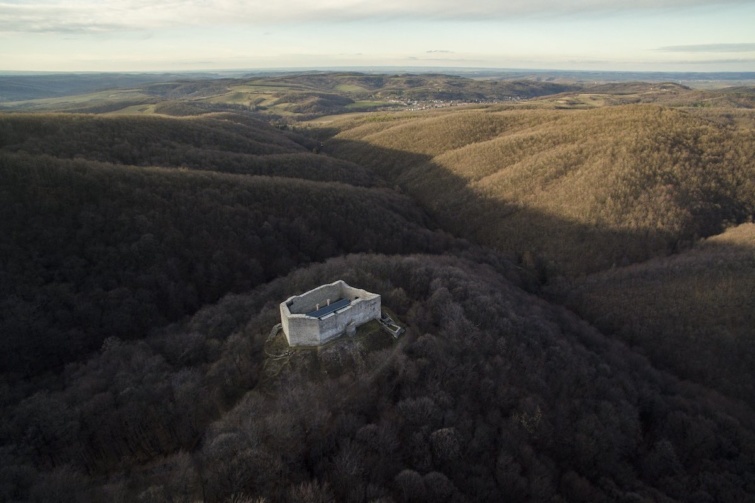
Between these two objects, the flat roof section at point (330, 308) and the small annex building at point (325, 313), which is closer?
the small annex building at point (325, 313)

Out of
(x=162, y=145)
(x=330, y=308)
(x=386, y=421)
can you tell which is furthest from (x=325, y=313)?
(x=162, y=145)

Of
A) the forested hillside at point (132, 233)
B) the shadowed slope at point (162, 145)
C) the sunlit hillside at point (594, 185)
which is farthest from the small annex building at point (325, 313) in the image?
the shadowed slope at point (162, 145)

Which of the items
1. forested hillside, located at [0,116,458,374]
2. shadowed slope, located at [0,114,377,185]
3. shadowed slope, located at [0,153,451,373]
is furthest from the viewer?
shadowed slope, located at [0,114,377,185]

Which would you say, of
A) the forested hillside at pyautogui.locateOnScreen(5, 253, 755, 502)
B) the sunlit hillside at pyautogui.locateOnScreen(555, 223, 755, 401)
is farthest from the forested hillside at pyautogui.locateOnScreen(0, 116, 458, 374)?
the sunlit hillside at pyautogui.locateOnScreen(555, 223, 755, 401)

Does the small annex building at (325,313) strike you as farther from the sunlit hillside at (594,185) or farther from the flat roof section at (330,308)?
the sunlit hillside at (594,185)

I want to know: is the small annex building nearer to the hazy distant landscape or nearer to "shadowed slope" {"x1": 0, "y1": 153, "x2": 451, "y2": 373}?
the hazy distant landscape

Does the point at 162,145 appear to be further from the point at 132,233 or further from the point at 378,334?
the point at 378,334

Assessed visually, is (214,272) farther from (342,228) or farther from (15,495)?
(15,495)
